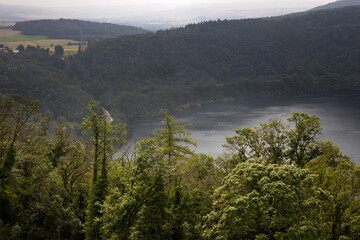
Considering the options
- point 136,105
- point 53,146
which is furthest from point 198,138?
point 53,146

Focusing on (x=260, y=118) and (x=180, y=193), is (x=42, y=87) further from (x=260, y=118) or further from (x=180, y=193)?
(x=180, y=193)

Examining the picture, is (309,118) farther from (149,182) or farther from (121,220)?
(121,220)

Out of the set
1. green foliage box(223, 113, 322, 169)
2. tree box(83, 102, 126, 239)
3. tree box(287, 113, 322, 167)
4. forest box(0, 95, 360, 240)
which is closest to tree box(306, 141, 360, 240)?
forest box(0, 95, 360, 240)

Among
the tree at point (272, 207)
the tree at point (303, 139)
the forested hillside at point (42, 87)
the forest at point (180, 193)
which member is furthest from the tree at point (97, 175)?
the forested hillside at point (42, 87)

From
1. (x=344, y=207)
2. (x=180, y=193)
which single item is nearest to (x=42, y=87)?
(x=180, y=193)

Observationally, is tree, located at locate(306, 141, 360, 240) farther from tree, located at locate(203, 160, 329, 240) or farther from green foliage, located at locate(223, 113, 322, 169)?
green foliage, located at locate(223, 113, 322, 169)

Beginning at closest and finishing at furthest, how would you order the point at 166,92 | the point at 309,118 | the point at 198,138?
the point at 309,118 < the point at 198,138 < the point at 166,92
